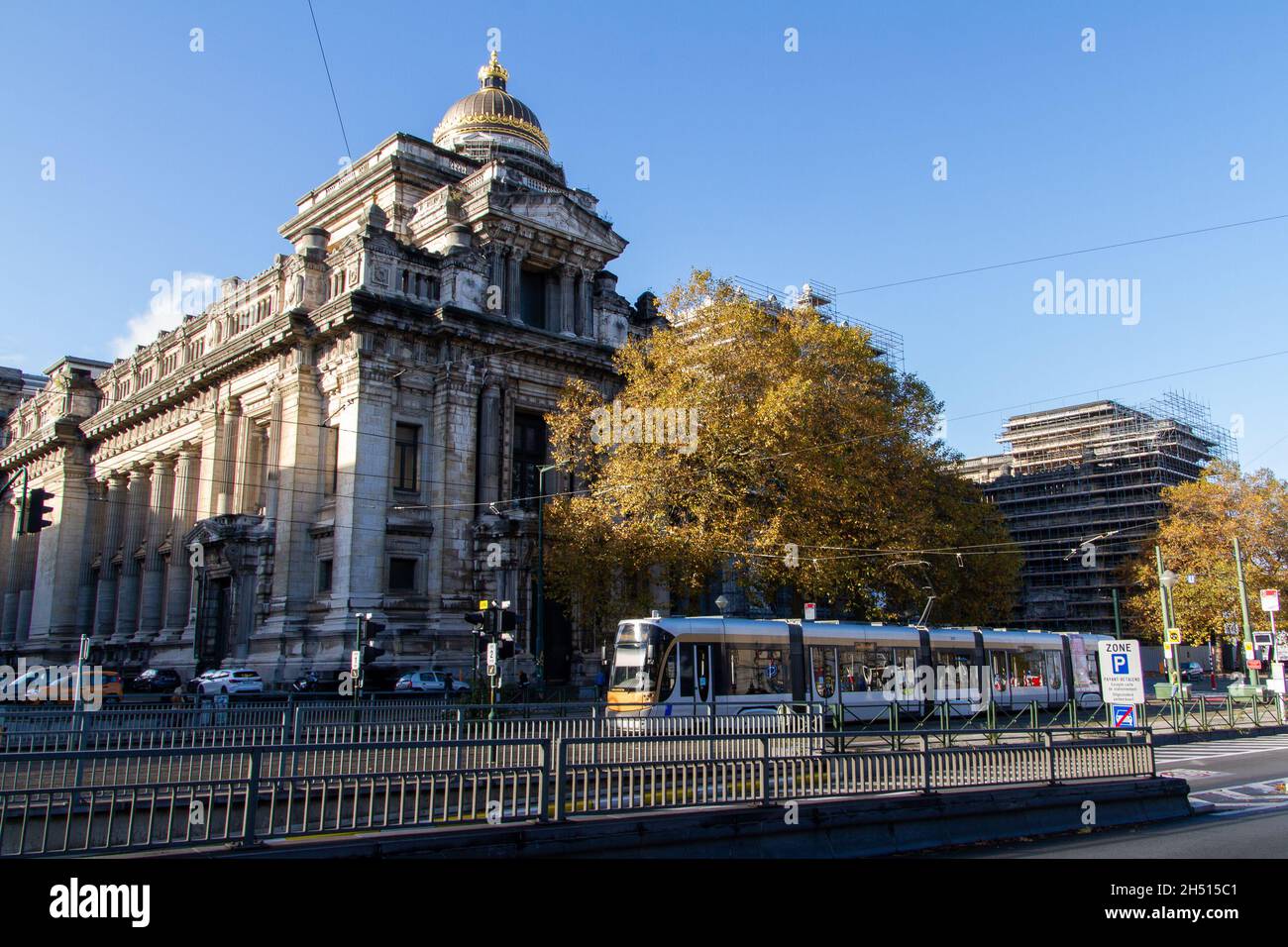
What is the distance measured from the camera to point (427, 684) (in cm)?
3591

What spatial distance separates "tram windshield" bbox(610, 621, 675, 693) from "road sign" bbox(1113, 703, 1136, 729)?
35.7 ft

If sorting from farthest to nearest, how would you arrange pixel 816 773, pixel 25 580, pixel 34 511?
pixel 25 580 → pixel 34 511 → pixel 816 773

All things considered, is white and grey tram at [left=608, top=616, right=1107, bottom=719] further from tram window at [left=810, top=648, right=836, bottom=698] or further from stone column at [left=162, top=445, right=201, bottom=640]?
stone column at [left=162, top=445, right=201, bottom=640]

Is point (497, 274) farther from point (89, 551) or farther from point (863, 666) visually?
point (89, 551)

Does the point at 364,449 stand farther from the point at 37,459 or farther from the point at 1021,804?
the point at 37,459

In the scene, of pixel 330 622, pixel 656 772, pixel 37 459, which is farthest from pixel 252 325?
pixel 656 772

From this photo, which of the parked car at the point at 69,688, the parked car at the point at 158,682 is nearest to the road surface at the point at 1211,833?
the parked car at the point at 69,688

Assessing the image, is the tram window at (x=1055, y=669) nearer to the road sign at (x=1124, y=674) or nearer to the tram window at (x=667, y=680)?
the tram window at (x=667, y=680)

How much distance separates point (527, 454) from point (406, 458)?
18.7ft

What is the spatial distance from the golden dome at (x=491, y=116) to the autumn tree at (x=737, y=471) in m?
25.7

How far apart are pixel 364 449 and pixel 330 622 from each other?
263 inches

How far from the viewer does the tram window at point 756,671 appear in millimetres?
26859

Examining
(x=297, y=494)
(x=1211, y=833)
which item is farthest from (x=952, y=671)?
(x=297, y=494)
